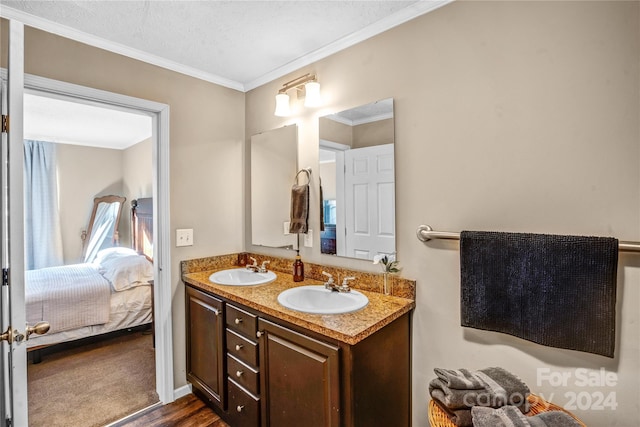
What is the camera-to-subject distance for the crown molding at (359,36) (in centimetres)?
153

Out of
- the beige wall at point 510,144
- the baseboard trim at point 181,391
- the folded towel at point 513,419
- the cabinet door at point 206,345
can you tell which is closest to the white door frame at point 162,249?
the baseboard trim at point 181,391

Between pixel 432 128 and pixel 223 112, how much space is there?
1617 millimetres

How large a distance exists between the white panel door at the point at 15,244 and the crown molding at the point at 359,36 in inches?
55.9

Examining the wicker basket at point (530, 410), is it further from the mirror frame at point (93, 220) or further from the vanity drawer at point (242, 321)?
the mirror frame at point (93, 220)

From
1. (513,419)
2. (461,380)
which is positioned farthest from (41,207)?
(513,419)

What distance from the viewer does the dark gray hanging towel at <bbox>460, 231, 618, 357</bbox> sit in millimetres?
1072

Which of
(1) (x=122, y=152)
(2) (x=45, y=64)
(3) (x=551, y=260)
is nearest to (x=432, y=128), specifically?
(3) (x=551, y=260)

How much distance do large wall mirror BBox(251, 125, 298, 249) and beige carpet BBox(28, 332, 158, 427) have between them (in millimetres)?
1364

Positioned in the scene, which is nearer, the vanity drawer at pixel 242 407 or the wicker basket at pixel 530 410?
the wicker basket at pixel 530 410

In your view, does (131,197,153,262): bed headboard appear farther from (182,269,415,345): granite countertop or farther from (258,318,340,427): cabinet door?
(258,318,340,427): cabinet door

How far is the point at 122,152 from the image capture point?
4.98 meters

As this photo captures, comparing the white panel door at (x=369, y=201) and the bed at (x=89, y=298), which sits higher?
the white panel door at (x=369, y=201)

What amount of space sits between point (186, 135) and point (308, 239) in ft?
3.73

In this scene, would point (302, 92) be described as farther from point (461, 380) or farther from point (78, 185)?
point (78, 185)
